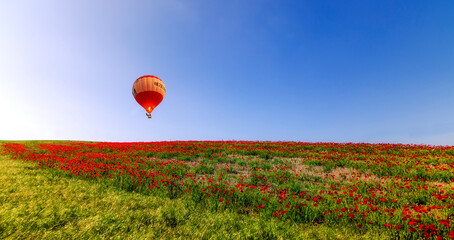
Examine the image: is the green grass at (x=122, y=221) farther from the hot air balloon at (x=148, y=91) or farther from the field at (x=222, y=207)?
the hot air balloon at (x=148, y=91)

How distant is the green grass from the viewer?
331 cm

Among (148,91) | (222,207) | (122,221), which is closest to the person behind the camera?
(122,221)

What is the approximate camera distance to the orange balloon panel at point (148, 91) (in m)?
17.8

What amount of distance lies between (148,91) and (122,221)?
52.5 ft

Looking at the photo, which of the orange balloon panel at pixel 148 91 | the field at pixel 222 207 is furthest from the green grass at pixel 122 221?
the orange balloon panel at pixel 148 91

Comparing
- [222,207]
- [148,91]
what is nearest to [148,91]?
[148,91]

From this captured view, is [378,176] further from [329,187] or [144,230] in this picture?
[144,230]

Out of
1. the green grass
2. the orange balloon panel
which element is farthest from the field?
the orange balloon panel

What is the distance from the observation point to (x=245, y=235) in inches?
139

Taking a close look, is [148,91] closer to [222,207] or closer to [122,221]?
[222,207]

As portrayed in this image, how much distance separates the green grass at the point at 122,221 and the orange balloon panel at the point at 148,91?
13.6m

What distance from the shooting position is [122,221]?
3.81 meters

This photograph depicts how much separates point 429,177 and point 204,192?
925 cm

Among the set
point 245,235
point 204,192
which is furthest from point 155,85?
point 245,235
